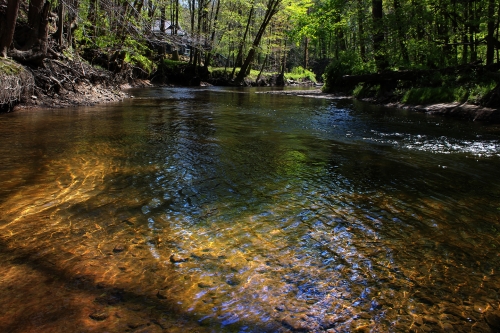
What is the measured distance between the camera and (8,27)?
963 centimetres

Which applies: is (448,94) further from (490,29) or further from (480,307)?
(480,307)

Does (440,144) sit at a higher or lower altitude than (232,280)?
higher

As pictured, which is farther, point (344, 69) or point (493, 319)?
point (344, 69)

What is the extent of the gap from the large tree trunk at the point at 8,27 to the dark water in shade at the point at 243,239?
198 inches

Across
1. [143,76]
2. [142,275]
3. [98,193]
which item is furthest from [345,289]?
[143,76]

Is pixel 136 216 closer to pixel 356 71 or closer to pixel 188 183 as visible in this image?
pixel 188 183

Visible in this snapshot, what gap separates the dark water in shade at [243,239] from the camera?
2158 millimetres

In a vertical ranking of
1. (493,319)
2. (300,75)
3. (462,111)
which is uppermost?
(300,75)

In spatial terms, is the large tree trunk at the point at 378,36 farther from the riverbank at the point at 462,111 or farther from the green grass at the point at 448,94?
the riverbank at the point at 462,111

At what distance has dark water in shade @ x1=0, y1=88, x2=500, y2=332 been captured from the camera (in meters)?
2.16

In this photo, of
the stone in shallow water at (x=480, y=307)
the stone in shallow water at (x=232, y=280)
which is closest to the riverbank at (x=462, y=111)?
the stone in shallow water at (x=480, y=307)

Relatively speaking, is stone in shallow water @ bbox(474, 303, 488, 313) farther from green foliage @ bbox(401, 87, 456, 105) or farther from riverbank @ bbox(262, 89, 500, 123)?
green foliage @ bbox(401, 87, 456, 105)

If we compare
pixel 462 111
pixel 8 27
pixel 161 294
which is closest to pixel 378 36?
pixel 462 111

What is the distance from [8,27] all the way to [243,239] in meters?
10.4
